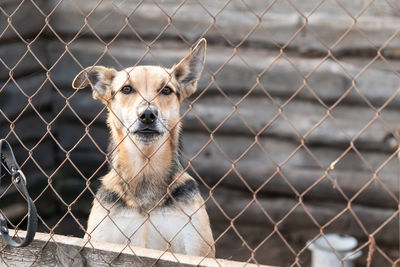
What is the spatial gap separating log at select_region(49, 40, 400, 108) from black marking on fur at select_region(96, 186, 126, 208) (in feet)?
6.43

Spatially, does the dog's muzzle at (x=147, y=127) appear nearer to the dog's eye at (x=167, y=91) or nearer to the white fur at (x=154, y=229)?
the dog's eye at (x=167, y=91)

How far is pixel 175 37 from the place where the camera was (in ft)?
18.2

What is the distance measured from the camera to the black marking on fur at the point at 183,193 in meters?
3.16

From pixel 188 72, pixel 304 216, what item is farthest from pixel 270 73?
pixel 188 72

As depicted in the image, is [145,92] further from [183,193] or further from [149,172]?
[183,193]

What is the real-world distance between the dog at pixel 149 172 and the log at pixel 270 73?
4.86ft

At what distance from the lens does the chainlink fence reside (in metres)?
5.02

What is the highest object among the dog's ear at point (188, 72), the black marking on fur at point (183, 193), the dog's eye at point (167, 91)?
the dog's ear at point (188, 72)

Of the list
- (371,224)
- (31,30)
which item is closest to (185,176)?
(371,224)

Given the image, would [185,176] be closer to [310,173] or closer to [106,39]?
[310,173]

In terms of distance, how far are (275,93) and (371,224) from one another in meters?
1.66

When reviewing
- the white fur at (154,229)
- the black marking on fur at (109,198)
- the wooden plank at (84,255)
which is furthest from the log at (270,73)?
the wooden plank at (84,255)

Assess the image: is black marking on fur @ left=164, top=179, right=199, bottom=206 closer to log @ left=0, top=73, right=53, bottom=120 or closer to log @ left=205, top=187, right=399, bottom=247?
log @ left=205, top=187, right=399, bottom=247

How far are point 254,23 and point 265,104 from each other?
0.84 metres
